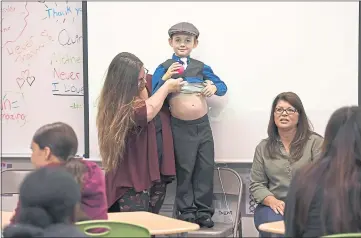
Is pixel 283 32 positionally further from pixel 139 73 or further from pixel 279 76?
pixel 139 73

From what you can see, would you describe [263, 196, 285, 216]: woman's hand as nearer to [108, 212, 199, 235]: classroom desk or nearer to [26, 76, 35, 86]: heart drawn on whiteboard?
[108, 212, 199, 235]: classroom desk

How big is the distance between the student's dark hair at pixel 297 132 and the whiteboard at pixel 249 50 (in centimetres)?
22

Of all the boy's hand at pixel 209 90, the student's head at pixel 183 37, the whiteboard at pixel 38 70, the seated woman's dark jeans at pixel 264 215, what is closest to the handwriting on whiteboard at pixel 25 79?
the whiteboard at pixel 38 70

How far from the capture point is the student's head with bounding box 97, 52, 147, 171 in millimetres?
3436

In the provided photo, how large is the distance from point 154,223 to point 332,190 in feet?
3.16

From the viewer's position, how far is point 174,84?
366 cm

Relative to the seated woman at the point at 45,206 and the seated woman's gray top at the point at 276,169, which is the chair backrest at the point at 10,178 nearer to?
the seated woman's gray top at the point at 276,169

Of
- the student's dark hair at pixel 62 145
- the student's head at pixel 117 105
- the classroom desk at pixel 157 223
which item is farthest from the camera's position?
the student's head at pixel 117 105

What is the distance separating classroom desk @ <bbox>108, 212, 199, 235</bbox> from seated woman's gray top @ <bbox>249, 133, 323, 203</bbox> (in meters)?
0.95

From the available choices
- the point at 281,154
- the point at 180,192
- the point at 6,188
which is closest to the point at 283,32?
the point at 281,154

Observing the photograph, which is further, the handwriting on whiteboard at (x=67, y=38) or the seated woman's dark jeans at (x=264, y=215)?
the handwriting on whiteboard at (x=67, y=38)

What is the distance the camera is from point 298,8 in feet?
12.6

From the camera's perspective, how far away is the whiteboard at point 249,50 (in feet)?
12.5

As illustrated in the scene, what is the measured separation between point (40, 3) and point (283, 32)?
185cm
